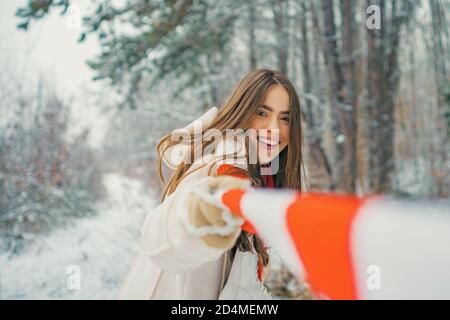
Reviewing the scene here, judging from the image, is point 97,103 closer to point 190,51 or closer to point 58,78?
point 58,78

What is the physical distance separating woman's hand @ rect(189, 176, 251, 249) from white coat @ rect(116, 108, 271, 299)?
0.14 feet

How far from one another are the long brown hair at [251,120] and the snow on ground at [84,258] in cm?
239

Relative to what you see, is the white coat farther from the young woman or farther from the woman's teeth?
the woman's teeth

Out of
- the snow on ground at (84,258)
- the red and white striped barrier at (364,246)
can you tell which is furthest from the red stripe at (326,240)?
the snow on ground at (84,258)

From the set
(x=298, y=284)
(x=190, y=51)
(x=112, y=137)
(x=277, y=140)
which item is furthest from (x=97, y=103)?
(x=277, y=140)

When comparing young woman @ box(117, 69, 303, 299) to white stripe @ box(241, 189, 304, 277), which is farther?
young woman @ box(117, 69, 303, 299)

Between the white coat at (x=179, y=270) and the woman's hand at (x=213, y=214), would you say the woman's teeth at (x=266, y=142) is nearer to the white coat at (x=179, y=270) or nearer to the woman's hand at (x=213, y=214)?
the white coat at (x=179, y=270)

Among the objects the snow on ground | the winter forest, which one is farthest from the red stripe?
the snow on ground

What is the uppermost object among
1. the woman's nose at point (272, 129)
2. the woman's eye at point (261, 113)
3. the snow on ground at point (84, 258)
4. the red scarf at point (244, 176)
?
the woman's eye at point (261, 113)

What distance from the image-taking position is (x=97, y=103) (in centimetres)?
410

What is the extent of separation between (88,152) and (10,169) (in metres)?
0.97

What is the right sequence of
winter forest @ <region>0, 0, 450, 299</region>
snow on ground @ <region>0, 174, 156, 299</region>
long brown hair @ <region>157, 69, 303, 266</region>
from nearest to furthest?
1. long brown hair @ <region>157, 69, 303, 266</region>
2. winter forest @ <region>0, 0, 450, 299</region>
3. snow on ground @ <region>0, 174, 156, 299</region>

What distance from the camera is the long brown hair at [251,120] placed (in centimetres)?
87

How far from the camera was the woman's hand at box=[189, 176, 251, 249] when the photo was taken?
1.77 ft
